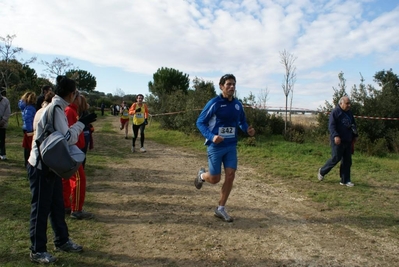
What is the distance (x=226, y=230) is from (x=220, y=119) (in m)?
1.55

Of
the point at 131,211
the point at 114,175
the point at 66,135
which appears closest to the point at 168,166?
the point at 114,175

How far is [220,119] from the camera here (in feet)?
15.4

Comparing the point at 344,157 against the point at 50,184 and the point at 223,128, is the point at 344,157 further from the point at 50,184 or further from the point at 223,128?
the point at 50,184

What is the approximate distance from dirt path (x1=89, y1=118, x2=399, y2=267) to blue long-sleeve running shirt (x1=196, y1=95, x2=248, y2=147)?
48.8 inches

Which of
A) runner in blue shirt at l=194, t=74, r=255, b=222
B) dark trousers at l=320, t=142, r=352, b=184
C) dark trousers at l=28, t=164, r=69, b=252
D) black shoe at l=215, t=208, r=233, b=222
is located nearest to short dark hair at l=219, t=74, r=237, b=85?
runner in blue shirt at l=194, t=74, r=255, b=222

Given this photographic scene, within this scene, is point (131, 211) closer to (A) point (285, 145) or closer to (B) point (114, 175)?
(B) point (114, 175)

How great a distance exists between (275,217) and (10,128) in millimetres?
15522

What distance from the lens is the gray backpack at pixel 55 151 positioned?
10.1ft

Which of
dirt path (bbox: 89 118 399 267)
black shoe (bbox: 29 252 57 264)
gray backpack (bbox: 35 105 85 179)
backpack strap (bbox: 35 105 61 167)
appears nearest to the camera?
gray backpack (bbox: 35 105 85 179)

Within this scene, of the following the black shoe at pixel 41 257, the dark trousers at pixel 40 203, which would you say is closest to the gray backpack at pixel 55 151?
the dark trousers at pixel 40 203

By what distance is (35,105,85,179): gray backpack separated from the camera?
3.08m

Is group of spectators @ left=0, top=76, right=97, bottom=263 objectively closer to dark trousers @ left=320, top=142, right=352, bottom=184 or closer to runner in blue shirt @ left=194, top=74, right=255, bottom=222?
runner in blue shirt @ left=194, top=74, right=255, bottom=222

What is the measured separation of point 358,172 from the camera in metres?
8.10

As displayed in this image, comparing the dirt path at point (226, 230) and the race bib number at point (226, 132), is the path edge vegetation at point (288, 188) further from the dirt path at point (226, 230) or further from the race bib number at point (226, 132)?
the race bib number at point (226, 132)
